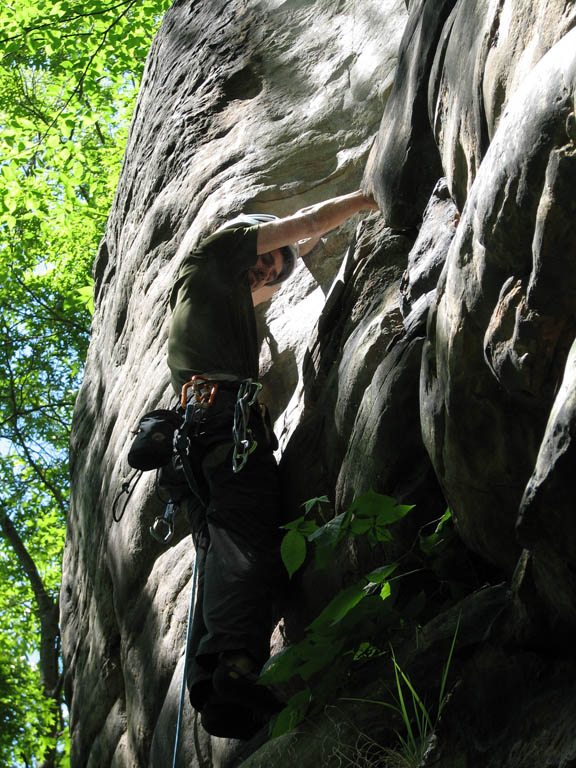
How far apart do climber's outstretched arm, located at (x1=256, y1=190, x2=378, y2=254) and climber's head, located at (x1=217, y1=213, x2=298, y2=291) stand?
0.60 ft

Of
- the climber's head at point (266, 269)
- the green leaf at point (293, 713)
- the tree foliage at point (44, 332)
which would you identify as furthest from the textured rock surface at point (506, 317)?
the tree foliage at point (44, 332)

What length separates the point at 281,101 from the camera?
241 inches

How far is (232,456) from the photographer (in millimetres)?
3924

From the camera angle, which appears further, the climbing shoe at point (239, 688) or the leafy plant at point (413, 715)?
the climbing shoe at point (239, 688)

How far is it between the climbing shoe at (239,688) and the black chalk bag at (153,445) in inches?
39.6

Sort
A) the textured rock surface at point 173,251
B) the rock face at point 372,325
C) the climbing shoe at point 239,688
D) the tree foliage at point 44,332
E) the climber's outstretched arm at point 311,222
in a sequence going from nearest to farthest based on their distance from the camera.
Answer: the rock face at point 372,325
the climbing shoe at point 239,688
the climber's outstretched arm at point 311,222
the textured rock surface at point 173,251
the tree foliage at point 44,332

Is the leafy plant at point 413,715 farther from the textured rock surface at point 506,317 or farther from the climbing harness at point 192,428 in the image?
the climbing harness at point 192,428

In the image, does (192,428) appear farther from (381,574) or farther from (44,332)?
(44,332)

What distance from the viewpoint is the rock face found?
90.7 inches

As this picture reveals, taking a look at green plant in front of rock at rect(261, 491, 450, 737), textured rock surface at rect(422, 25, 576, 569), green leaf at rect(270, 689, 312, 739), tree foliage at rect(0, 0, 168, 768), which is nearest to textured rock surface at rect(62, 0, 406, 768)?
green plant in front of rock at rect(261, 491, 450, 737)

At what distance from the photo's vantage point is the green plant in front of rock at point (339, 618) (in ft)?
9.64

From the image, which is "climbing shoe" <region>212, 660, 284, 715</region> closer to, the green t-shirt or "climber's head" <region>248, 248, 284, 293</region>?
the green t-shirt

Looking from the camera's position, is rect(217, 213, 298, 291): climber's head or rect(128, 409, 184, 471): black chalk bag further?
rect(217, 213, 298, 291): climber's head

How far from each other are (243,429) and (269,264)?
3.84 feet
